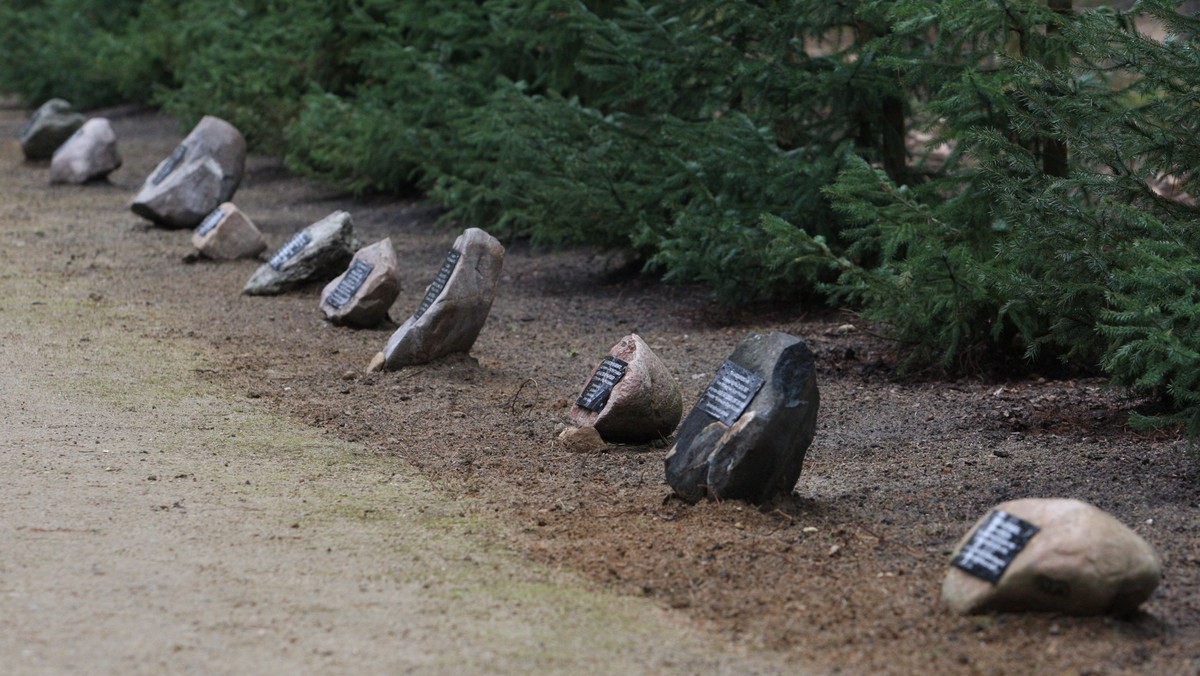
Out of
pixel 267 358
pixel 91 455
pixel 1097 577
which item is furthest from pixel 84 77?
pixel 1097 577

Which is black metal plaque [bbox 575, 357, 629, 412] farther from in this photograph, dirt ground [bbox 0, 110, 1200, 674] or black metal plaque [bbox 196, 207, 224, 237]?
black metal plaque [bbox 196, 207, 224, 237]

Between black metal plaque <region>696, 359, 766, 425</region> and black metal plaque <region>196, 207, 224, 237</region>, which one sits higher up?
black metal plaque <region>696, 359, 766, 425</region>

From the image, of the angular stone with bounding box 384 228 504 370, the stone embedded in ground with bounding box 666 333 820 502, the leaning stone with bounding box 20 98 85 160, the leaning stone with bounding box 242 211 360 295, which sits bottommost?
the leaning stone with bounding box 20 98 85 160

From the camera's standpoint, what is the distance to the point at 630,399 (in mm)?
5781

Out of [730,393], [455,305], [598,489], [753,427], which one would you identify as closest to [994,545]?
[753,427]

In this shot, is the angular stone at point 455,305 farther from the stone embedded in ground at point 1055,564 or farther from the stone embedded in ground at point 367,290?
the stone embedded in ground at point 1055,564

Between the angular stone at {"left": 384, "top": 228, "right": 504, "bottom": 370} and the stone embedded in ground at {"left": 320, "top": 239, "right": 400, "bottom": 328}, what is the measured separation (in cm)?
100

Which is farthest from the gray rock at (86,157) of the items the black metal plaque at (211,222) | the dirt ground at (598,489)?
the dirt ground at (598,489)

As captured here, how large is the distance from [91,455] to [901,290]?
3.84 metres

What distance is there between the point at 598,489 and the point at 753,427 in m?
0.81

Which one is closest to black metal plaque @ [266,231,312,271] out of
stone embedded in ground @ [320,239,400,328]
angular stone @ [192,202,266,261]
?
stone embedded in ground @ [320,239,400,328]

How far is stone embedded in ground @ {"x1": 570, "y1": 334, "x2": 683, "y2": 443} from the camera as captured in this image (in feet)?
19.0

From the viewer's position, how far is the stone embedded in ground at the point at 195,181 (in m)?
12.1

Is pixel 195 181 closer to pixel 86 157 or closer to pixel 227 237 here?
pixel 227 237
